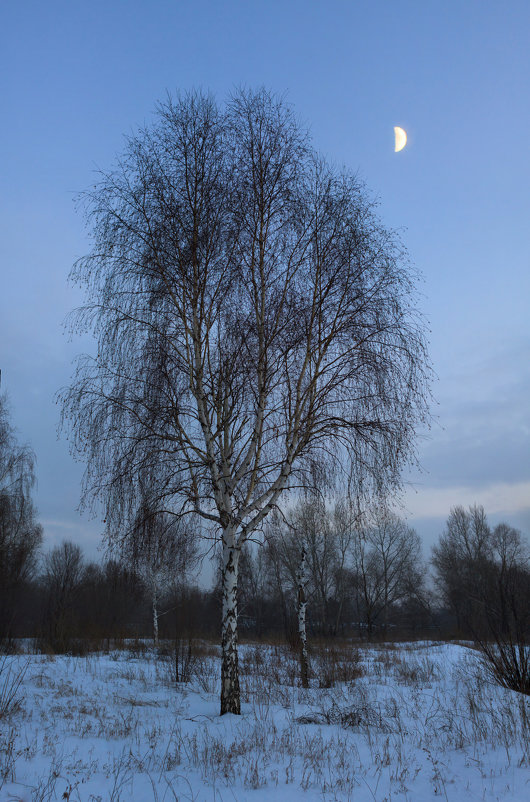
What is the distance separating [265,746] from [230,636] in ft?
6.75

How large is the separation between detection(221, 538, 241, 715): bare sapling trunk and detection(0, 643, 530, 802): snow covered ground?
0.31 m

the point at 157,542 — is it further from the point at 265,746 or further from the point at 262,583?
the point at 262,583

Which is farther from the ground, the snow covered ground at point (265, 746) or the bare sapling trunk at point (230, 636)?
the bare sapling trunk at point (230, 636)

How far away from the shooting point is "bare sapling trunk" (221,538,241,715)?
25.8 ft

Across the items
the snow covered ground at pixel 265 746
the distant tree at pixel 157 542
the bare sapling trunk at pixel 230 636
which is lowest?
the snow covered ground at pixel 265 746

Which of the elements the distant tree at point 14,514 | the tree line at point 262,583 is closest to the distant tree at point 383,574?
the tree line at point 262,583

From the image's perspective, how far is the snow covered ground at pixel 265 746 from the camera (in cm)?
471

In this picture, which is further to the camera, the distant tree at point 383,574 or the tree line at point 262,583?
the distant tree at point 383,574

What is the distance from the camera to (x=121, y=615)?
27.8 meters

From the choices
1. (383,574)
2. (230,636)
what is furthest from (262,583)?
(230,636)

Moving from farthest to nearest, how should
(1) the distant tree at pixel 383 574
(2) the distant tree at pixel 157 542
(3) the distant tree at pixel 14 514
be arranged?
(1) the distant tree at pixel 383 574, (3) the distant tree at pixel 14 514, (2) the distant tree at pixel 157 542

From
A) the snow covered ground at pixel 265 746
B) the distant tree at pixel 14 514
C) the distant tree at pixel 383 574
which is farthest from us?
the distant tree at pixel 383 574

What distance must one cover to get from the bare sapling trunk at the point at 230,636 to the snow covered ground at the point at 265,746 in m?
0.31

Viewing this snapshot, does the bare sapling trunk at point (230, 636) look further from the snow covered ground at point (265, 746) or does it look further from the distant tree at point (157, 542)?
the distant tree at point (157, 542)
